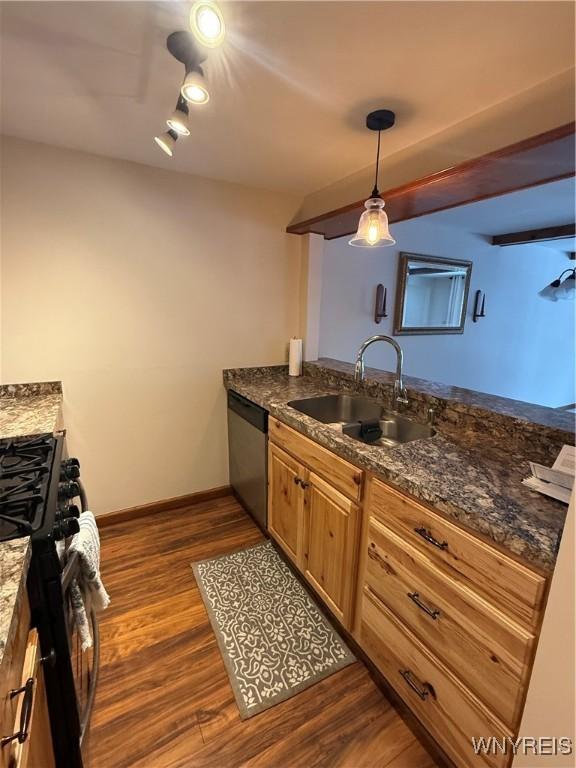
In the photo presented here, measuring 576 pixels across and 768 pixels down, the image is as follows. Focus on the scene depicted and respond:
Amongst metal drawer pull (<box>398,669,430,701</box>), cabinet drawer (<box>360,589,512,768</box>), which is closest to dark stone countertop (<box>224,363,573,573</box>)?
cabinet drawer (<box>360,589,512,768</box>)

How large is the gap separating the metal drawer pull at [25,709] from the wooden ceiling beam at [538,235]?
4.39 metres

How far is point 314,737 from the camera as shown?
126cm

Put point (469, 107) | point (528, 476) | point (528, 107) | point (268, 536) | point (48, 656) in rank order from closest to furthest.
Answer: point (48, 656) → point (528, 476) → point (528, 107) → point (469, 107) → point (268, 536)

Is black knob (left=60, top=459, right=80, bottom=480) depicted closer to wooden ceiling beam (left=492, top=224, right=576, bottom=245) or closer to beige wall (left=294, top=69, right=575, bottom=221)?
beige wall (left=294, top=69, right=575, bottom=221)

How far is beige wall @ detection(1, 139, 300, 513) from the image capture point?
6.33ft

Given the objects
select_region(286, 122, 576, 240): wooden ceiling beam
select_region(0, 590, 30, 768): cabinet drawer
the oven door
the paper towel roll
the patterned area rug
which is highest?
select_region(286, 122, 576, 240): wooden ceiling beam

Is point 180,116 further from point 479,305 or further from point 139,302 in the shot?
point 479,305

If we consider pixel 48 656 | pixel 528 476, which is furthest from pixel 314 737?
pixel 528 476

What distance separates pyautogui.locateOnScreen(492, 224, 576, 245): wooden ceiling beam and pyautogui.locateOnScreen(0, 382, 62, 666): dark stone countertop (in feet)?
13.9

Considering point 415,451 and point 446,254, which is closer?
point 415,451

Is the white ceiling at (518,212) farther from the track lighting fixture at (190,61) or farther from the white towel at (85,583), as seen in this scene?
the white towel at (85,583)

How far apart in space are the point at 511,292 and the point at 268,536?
383cm

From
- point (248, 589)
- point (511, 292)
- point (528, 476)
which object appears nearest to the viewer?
point (528, 476)

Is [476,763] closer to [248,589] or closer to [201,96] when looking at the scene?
[248,589]
